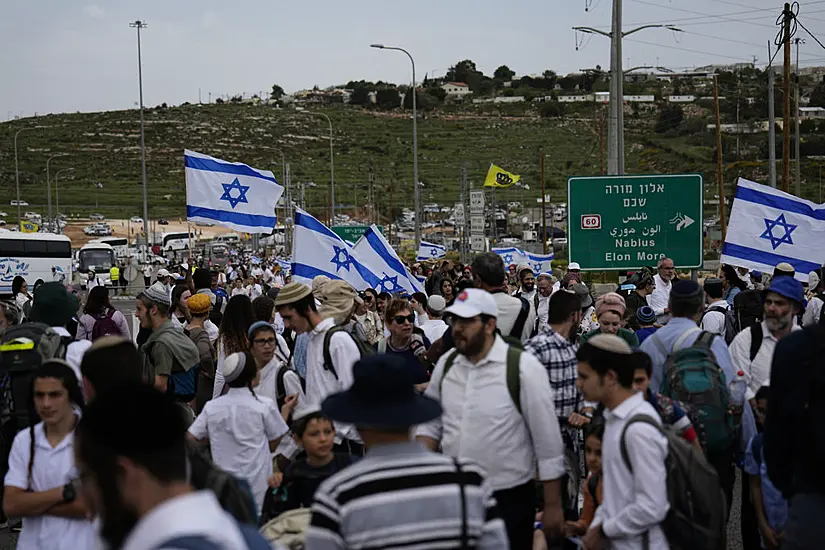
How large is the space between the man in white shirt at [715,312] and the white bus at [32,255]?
41457 millimetres

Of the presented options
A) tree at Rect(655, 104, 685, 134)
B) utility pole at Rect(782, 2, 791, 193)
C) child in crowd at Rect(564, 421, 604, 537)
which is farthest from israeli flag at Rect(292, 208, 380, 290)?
tree at Rect(655, 104, 685, 134)

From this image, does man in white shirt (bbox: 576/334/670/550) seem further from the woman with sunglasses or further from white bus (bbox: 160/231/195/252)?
white bus (bbox: 160/231/195/252)

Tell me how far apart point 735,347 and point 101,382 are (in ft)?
12.9

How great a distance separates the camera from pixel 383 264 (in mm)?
14195

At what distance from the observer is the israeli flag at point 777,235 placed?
13781 millimetres

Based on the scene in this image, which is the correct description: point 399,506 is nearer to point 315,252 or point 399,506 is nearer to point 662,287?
point 315,252

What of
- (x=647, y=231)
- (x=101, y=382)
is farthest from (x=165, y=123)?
(x=101, y=382)

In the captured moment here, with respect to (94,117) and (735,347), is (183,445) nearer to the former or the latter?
(735,347)

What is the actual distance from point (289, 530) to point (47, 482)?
44.4 inches

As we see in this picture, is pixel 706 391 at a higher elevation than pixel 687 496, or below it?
higher

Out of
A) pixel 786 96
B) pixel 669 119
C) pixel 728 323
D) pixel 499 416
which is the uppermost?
pixel 669 119

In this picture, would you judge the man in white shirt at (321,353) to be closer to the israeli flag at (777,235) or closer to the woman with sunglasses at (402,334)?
the woman with sunglasses at (402,334)

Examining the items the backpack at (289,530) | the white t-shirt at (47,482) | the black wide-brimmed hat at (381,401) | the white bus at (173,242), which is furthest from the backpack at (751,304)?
the white bus at (173,242)

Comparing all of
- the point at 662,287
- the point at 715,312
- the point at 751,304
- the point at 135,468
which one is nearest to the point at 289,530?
the point at 135,468
